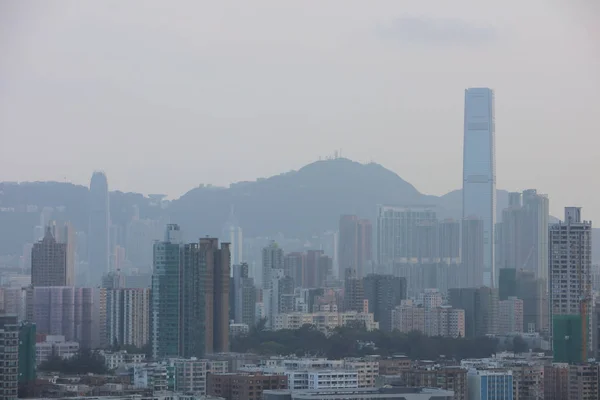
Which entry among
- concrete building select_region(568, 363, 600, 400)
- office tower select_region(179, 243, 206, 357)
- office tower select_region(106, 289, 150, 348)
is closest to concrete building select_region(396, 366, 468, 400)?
concrete building select_region(568, 363, 600, 400)

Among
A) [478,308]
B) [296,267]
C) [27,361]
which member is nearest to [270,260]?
[296,267]

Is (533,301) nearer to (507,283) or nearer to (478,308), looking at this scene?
(478,308)

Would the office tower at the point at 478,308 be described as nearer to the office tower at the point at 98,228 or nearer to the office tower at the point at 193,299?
Answer: the office tower at the point at 193,299

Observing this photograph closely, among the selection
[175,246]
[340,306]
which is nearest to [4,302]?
[175,246]

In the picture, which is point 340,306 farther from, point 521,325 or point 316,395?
point 316,395

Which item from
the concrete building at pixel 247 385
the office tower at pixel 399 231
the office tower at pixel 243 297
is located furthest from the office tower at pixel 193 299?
the office tower at pixel 399 231
